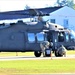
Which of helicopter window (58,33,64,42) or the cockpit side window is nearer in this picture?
the cockpit side window

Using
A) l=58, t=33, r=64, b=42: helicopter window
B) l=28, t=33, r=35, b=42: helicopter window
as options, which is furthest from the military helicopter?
l=58, t=33, r=64, b=42: helicopter window

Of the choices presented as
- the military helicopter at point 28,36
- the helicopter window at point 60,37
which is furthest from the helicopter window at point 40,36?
the helicopter window at point 60,37

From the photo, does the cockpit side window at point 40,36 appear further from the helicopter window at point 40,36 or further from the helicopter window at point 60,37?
the helicopter window at point 60,37

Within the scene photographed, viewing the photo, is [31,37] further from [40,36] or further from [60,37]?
[60,37]

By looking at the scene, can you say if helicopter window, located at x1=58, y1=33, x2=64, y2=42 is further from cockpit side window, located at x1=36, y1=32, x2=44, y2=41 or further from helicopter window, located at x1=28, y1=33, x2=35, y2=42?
helicopter window, located at x1=28, y1=33, x2=35, y2=42

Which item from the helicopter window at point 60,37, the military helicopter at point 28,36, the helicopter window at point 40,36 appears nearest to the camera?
the military helicopter at point 28,36

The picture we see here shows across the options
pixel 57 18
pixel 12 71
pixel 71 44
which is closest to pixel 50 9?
pixel 57 18

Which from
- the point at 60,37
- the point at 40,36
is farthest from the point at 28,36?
the point at 60,37

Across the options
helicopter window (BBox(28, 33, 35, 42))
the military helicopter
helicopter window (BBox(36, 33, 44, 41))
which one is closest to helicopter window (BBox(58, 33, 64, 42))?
the military helicopter

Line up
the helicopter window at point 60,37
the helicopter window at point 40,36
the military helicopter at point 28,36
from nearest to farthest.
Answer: the military helicopter at point 28,36, the helicopter window at point 40,36, the helicopter window at point 60,37

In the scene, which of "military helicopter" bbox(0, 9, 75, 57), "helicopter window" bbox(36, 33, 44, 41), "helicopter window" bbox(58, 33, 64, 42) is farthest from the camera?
"helicopter window" bbox(58, 33, 64, 42)

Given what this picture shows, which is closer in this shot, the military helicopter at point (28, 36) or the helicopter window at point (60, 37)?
the military helicopter at point (28, 36)

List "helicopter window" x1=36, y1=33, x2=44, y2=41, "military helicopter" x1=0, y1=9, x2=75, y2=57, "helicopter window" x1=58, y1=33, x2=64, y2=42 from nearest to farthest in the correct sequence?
"military helicopter" x1=0, y1=9, x2=75, y2=57 → "helicopter window" x1=36, y1=33, x2=44, y2=41 → "helicopter window" x1=58, y1=33, x2=64, y2=42

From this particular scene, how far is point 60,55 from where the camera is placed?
40.6 metres
